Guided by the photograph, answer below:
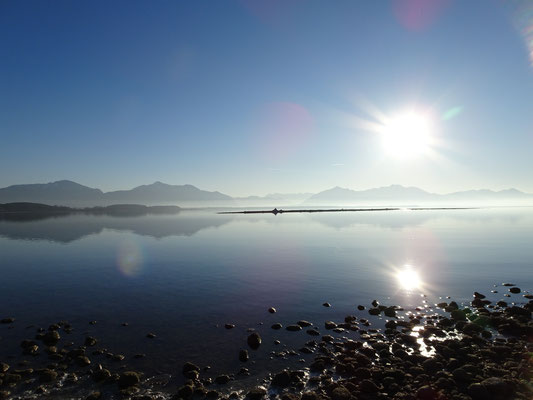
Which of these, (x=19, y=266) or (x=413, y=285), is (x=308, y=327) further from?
(x=19, y=266)

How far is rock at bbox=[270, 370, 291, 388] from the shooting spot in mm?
17344

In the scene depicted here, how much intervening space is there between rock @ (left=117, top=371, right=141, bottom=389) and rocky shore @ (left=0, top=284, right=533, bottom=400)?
2.0 inches

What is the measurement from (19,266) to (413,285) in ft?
195

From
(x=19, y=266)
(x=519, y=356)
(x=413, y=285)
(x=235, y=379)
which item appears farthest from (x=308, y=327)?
(x=19, y=266)

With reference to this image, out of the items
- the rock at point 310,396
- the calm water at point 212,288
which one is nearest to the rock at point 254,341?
the calm water at point 212,288

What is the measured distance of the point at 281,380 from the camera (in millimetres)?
17438

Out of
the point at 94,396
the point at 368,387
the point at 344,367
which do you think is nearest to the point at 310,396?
the point at 368,387

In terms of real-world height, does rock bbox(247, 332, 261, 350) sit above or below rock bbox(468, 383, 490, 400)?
below

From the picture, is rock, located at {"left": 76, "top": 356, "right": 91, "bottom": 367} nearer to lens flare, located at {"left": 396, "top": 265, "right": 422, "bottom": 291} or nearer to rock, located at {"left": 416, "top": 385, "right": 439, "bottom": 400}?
rock, located at {"left": 416, "top": 385, "right": 439, "bottom": 400}

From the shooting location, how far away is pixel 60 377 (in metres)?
17.7

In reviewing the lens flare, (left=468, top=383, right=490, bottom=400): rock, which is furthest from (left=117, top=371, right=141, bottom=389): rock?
the lens flare

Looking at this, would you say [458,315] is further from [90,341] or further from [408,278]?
[90,341]

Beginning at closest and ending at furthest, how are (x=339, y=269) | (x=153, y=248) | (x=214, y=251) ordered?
Result: (x=339, y=269) < (x=214, y=251) < (x=153, y=248)

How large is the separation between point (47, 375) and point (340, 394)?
52.2 feet
